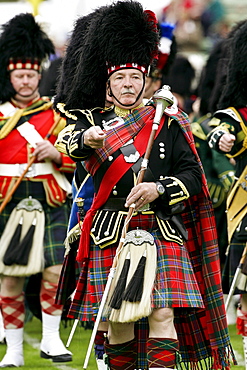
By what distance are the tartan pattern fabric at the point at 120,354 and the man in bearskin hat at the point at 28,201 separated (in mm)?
1899

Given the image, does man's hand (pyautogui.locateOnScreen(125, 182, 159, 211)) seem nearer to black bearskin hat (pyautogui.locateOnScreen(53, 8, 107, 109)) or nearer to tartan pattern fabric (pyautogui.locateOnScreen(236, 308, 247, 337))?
black bearskin hat (pyautogui.locateOnScreen(53, 8, 107, 109))

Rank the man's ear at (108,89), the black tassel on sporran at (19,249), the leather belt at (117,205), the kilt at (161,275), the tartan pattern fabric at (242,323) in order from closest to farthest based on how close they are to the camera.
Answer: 1. the kilt at (161,275)
2. the leather belt at (117,205)
3. the man's ear at (108,89)
4. the tartan pattern fabric at (242,323)
5. the black tassel on sporran at (19,249)

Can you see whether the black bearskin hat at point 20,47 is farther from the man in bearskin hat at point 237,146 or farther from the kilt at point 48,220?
the man in bearskin hat at point 237,146

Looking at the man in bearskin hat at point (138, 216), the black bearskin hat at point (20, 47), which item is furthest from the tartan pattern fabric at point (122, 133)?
the black bearskin hat at point (20, 47)

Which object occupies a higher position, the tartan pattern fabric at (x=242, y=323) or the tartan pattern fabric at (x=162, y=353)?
the tartan pattern fabric at (x=162, y=353)

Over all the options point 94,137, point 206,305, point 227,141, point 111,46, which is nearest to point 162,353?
point 206,305

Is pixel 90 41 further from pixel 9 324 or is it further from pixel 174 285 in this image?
pixel 9 324

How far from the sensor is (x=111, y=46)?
18.3 feet

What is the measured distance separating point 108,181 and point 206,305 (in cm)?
85

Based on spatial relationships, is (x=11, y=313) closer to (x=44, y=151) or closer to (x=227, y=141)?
(x=44, y=151)

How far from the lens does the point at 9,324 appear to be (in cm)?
748

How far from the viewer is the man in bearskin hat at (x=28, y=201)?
24.6 feet

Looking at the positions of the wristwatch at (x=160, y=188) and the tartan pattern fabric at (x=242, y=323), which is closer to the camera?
the wristwatch at (x=160, y=188)

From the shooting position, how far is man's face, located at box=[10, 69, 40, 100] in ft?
25.4
